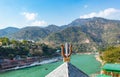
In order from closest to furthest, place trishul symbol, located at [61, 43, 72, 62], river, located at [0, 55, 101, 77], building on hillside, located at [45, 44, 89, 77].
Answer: building on hillside, located at [45, 44, 89, 77]
trishul symbol, located at [61, 43, 72, 62]
river, located at [0, 55, 101, 77]

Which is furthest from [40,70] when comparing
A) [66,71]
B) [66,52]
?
[66,71]

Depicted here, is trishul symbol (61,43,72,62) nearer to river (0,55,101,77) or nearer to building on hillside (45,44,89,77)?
building on hillside (45,44,89,77)

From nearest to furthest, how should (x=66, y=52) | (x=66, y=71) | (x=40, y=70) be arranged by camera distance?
(x=66, y=71) < (x=66, y=52) < (x=40, y=70)

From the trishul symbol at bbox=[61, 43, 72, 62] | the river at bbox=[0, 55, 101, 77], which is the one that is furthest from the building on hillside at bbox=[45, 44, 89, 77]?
the river at bbox=[0, 55, 101, 77]

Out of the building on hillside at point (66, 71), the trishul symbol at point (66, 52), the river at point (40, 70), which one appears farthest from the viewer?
the river at point (40, 70)

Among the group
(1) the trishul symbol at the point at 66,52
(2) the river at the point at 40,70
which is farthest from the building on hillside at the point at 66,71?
(2) the river at the point at 40,70

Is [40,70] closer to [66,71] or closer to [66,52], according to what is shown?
[66,52]

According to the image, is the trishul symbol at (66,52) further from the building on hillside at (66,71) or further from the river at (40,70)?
the river at (40,70)

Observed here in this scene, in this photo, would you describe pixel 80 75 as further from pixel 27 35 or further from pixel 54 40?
pixel 27 35

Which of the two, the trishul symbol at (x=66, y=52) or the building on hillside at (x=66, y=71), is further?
the trishul symbol at (x=66, y=52)

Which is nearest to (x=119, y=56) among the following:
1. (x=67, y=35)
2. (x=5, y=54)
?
(x=5, y=54)

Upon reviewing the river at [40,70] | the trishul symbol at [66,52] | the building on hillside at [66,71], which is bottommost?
the river at [40,70]

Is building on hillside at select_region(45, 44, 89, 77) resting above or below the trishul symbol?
below

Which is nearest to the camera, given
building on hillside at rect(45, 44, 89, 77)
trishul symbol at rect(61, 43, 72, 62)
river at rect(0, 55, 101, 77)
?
building on hillside at rect(45, 44, 89, 77)
